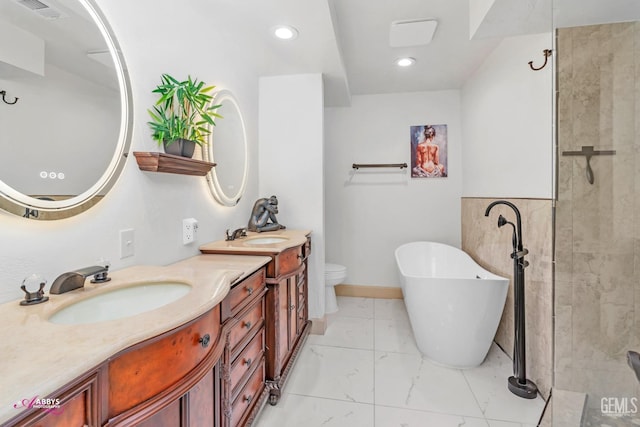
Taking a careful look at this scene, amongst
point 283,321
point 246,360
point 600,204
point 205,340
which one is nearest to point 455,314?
point 600,204

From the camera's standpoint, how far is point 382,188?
3.47 meters

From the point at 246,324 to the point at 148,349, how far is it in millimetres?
724

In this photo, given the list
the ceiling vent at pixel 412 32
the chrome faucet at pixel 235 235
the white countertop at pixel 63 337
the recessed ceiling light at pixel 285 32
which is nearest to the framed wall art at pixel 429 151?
the ceiling vent at pixel 412 32

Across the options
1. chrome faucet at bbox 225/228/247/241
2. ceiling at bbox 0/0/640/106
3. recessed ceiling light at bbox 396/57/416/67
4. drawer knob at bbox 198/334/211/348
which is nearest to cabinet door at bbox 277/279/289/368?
chrome faucet at bbox 225/228/247/241

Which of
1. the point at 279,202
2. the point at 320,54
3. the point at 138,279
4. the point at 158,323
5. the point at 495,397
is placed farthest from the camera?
the point at 279,202

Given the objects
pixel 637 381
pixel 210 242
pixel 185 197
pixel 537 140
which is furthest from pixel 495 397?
pixel 185 197

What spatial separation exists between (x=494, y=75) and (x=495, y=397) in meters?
2.47

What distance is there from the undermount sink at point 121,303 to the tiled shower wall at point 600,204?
1.74 m

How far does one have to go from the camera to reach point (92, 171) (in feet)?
3.51

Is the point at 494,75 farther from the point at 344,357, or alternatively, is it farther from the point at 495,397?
the point at 344,357

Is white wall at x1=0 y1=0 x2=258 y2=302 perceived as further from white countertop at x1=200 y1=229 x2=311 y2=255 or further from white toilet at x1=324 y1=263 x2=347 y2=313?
white toilet at x1=324 y1=263 x2=347 y2=313

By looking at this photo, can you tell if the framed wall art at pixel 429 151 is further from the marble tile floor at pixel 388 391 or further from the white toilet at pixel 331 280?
the marble tile floor at pixel 388 391

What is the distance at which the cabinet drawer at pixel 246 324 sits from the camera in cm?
123

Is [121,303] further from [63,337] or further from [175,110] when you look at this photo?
[175,110]
